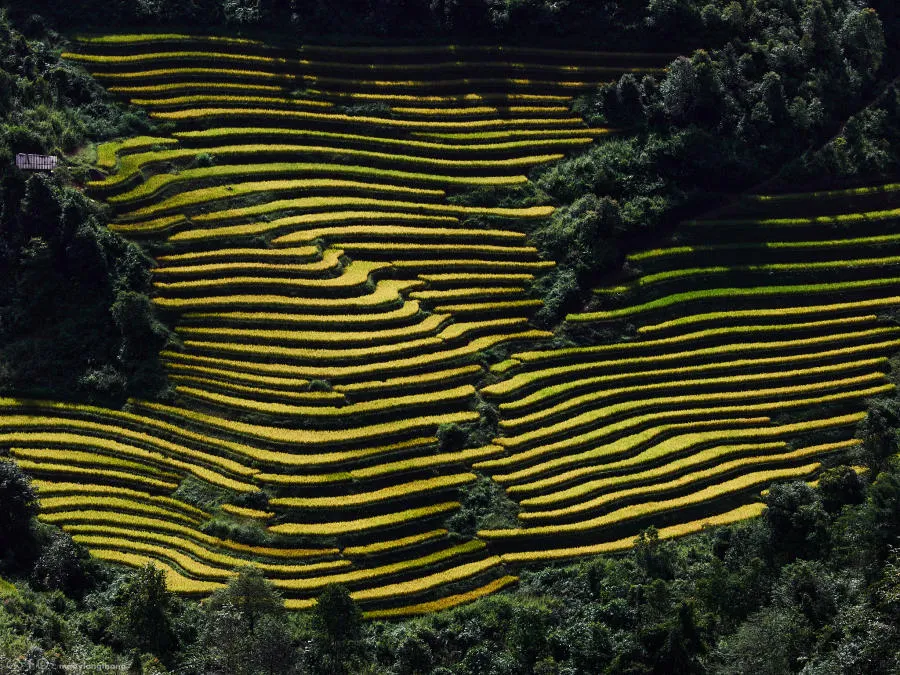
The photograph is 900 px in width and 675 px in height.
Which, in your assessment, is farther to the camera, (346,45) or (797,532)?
(346,45)

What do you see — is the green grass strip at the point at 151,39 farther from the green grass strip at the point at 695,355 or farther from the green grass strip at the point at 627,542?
the green grass strip at the point at 627,542

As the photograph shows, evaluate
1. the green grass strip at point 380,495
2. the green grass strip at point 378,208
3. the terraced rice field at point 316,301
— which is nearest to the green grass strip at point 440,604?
the terraced rice field at point 316,301

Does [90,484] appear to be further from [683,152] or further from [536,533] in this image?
[683,152]

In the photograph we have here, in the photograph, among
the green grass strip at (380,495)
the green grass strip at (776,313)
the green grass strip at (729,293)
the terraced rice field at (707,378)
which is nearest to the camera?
the green grass strip at (380,495)

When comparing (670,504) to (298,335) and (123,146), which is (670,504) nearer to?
(298,335)

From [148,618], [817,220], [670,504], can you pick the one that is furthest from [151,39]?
[670,504]

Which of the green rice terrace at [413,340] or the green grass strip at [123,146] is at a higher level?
the green grass strip at [123,146]

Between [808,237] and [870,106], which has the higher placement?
[870,106]

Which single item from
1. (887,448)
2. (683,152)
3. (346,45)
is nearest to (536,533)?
(887,448)

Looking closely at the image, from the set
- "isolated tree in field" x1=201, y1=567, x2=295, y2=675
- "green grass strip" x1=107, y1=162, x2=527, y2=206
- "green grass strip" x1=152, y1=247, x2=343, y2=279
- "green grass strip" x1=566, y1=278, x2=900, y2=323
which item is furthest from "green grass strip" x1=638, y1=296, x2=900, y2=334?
"isolated tree in field" x1=201, y1=567, x2=295, y2=675
